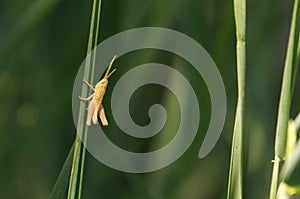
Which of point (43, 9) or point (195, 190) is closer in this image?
point (43, 9)

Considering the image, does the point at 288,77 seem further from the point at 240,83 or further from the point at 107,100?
the point at 107,100

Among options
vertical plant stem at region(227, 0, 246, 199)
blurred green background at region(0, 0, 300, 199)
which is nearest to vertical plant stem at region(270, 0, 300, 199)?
vertical plant stem at region(227, 0, 246, 199)

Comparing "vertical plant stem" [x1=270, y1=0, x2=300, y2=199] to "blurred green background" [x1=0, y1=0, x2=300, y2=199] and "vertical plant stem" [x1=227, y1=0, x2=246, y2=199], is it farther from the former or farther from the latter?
"blurred green background" [x1=0, y1=0, x2=300, y2=199]

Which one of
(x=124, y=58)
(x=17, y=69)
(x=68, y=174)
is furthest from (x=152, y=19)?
(x=68, y=174)

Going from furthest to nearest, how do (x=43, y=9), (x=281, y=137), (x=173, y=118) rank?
1. (x=173, y=118)
2. (x=43, y=9)
3. (x=281, y=137)

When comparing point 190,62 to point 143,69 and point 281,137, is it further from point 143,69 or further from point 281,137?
point 281,137

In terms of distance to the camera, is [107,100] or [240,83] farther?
[107,100]

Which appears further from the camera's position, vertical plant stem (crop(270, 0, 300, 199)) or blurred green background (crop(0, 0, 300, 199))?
blurred green background (crop(0, 0, 300, 199))

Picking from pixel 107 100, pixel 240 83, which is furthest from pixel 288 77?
pixel 107 100

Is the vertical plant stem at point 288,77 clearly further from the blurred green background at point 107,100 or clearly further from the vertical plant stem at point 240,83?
the blurred green background at point 107,100
